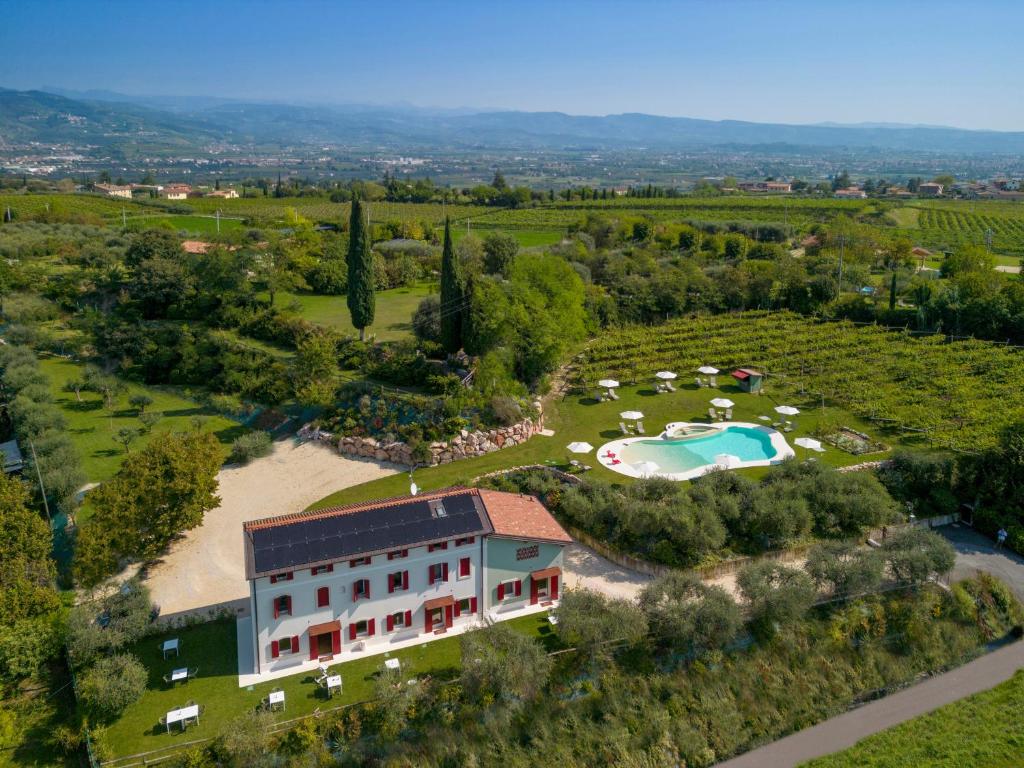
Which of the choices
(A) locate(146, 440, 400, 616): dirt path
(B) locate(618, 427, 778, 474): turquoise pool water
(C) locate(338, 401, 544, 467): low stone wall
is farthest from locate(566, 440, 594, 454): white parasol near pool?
(A) locate(146, 440, 400, 616): dirt path

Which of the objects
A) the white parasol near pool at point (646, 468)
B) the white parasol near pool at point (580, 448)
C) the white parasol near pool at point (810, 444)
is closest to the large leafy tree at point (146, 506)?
the white parasol near pool at point (580, 448)

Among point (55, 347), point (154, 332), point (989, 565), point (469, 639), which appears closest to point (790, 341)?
point (989, 565)

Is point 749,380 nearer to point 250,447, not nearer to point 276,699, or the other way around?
point 250,447

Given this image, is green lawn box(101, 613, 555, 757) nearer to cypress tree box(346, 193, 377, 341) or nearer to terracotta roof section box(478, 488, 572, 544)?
terracotta roof section box(478, 488, 572, 544)

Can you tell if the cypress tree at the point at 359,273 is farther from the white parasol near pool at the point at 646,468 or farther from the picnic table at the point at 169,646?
the picnic table at the point at 169,646

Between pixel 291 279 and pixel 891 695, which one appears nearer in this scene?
pixel 891 695

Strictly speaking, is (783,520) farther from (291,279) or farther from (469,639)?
(291,279)

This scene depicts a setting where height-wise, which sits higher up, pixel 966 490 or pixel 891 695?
pixel 966 490
